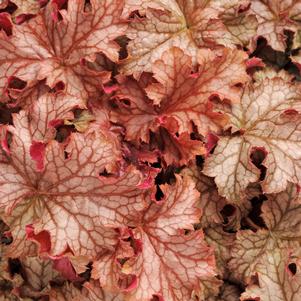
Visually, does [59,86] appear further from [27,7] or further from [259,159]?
[259,159]

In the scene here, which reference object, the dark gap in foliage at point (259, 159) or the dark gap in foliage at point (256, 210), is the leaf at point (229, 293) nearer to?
the dark gap in foliage at point (256, 210)

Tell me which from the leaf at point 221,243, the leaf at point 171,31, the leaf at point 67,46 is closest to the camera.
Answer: the leaf at point 67,46

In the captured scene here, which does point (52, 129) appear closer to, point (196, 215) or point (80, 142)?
point (80, 142)

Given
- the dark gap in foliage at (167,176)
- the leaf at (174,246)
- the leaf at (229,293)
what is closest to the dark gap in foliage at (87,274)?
the leaf at (174,246)

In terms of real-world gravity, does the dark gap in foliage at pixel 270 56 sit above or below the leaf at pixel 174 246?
above

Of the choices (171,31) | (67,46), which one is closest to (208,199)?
(171,31)

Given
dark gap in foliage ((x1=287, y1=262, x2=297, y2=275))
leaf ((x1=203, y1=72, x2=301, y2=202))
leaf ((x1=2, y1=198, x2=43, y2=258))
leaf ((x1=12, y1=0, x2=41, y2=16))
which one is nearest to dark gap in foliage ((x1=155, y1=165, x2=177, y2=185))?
leaf ((x1=203, y1=72, x2=301, y2=202))

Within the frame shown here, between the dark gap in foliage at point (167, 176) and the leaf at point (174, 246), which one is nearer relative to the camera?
the leaf at point (174, 246)
